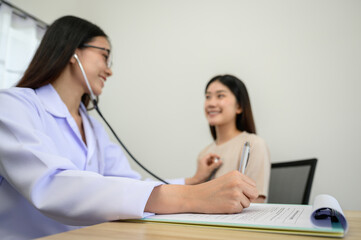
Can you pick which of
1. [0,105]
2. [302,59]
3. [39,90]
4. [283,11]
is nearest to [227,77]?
[302,59]

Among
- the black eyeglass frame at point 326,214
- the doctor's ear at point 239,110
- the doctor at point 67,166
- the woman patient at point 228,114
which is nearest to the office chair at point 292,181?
the woman patient at point 228,114

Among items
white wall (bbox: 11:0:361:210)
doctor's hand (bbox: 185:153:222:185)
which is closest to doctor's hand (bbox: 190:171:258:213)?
doctor's hand (bbox: 185:153:222:185)

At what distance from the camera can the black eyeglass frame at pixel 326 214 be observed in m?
0.45

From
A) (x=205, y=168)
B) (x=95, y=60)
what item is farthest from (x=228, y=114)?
(x=95, y=60)

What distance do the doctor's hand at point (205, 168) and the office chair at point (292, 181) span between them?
1.08ft

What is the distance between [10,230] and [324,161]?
1.82 meters

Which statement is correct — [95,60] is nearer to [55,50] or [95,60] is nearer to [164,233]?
[55,50]

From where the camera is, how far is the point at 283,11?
7.00ft

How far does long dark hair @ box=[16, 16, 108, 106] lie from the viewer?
1.07m

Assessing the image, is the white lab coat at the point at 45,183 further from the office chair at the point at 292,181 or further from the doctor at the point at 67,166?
the office chair at the point at 292,181

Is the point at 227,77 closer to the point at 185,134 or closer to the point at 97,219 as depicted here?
the point at 185,134

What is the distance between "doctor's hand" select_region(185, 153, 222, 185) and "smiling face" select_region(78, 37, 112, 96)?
0.65 metres

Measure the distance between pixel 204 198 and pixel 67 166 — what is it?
0.29m

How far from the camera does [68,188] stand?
0.55 meters
